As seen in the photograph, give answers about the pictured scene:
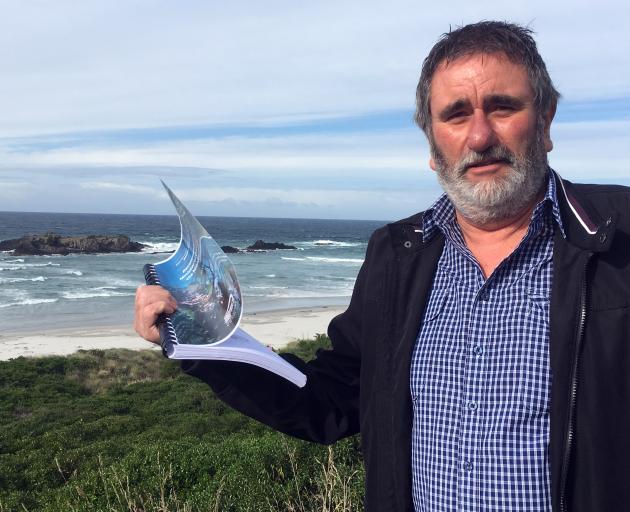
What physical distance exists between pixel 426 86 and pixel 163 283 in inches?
39.0

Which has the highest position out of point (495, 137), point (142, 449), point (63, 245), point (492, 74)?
point (492, 74)

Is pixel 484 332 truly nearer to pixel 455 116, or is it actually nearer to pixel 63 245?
pixel 455 116

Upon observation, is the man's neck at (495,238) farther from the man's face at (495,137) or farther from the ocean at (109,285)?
the ocean at (109,285)

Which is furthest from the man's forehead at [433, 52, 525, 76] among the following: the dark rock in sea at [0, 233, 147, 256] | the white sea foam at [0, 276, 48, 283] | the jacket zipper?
the dark rock in sea at [0, 233, 147, 256]

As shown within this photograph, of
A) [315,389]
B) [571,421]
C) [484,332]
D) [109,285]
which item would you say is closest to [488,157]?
[484,332]

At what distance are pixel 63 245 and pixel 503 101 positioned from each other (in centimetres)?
6325

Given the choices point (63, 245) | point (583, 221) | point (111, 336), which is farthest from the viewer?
point (63, 245)

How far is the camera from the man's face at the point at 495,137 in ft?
6.26

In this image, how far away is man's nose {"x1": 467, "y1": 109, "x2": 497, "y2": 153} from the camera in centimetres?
191

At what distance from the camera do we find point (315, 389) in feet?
7.08

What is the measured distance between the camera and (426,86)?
209 cm

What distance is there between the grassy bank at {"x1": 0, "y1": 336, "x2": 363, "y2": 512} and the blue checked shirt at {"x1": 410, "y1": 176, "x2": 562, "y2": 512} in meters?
1.59

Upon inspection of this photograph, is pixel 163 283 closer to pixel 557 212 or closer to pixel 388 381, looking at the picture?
pixel 388 381

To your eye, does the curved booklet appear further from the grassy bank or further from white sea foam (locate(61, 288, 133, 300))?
white sea foam (locate(61, 288, 133, 300))
